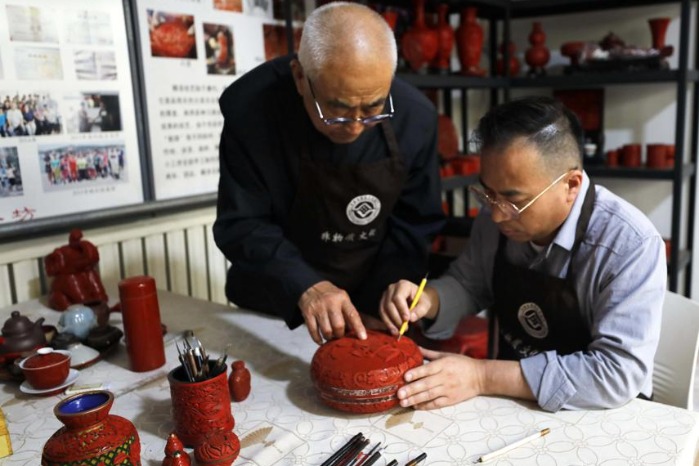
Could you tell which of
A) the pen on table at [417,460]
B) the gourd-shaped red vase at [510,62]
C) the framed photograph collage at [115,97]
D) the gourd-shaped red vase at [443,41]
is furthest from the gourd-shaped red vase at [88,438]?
the gourd-shaped red vase at [510,62]

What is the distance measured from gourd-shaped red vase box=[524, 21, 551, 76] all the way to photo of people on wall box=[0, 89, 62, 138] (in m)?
2.92

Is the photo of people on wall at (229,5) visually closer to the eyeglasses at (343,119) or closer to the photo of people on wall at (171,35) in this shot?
the photo of people on wall at (171,35)

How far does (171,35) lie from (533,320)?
191cm

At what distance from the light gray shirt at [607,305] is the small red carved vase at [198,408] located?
624mm

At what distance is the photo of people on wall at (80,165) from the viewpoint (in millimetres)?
2213

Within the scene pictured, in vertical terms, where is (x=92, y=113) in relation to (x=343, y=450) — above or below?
above

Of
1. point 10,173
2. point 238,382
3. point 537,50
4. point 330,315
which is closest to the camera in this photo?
point 238,382

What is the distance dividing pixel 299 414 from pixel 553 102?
916mm

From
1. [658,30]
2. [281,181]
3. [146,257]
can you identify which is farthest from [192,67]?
[658,30]

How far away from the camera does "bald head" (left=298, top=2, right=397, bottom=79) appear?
4.64ft

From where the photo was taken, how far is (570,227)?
1408mm

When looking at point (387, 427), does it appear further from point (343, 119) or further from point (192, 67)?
point (192, 67)

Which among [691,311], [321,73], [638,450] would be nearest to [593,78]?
[691,311]

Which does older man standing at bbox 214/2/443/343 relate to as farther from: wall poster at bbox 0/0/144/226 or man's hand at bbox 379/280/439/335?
wall poster at bbox 0/0/144/226
